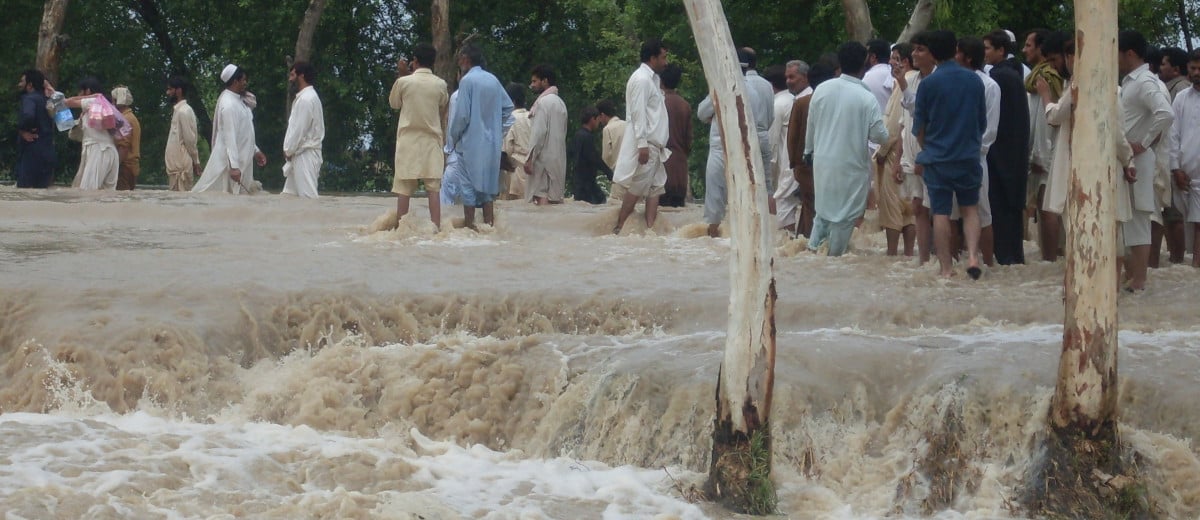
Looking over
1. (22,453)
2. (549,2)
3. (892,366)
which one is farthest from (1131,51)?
(549,2)

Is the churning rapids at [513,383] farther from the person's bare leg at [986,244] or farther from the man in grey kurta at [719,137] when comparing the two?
the man in grey kurta at [719,137]

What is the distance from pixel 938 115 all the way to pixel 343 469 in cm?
445

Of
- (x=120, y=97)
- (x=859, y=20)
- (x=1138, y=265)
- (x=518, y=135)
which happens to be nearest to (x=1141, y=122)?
(x=1138, y=265)

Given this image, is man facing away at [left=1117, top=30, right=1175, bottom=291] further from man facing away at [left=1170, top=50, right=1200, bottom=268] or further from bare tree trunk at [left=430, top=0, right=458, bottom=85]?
bare tree trunk at [left=430, top=0, right=458, bottom=85]

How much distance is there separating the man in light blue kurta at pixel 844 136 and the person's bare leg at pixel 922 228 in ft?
1.67

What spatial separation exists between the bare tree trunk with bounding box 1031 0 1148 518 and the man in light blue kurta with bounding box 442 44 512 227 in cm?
672

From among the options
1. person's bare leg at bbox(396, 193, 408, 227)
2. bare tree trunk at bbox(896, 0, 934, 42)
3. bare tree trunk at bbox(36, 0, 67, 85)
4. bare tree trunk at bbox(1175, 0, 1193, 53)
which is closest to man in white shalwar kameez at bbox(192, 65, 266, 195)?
person's bare leg at bbox(396, 193, 408, 227)

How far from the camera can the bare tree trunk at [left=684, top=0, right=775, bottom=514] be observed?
18.9 ft

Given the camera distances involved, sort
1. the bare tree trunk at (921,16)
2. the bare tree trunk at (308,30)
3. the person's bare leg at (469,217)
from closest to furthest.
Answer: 1. the person's bare leg at (469,217)
2. the bare tree trunk at (921,16)
3. the bare tree trunk at (308,30)

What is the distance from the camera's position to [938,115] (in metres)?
8.96

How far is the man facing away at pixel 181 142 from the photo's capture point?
16128mm

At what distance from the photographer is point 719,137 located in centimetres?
1124

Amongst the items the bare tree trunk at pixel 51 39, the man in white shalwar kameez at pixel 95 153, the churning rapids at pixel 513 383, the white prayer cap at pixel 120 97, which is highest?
the bare tree trunk at pixel 51 39

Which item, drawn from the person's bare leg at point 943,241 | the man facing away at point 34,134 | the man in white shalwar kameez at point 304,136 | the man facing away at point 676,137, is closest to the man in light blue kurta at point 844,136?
the person's bare leg at point 943,241
